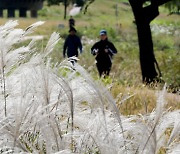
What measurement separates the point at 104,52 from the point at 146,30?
202 centimetres

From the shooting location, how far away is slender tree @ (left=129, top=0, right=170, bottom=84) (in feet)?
51.8

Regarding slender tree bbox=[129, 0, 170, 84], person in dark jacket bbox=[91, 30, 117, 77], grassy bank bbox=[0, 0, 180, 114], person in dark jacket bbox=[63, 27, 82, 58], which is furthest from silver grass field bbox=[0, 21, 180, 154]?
slender tree bbox=[129, 0, 170, 84]

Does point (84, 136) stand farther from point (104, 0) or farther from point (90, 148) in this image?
point (104, 0)

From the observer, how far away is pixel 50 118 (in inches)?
140

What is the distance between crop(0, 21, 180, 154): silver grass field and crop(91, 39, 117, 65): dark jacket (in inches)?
403

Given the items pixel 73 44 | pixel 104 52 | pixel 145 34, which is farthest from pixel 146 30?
pixel 104 52

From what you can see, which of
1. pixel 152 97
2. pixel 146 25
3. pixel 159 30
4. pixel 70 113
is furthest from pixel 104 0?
pixel 70 113

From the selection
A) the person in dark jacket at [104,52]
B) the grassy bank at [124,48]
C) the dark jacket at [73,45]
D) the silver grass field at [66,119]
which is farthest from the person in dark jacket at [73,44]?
the silver grass field at [66,119]

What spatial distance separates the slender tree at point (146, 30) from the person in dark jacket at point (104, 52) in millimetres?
1348

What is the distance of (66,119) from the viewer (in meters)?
4.02

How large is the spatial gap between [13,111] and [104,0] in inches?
3283

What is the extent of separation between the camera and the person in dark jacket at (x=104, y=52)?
46.6 feet

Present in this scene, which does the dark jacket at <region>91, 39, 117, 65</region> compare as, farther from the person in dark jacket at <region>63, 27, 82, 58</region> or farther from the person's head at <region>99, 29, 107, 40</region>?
the person in dark jacket at <region>63, 27, 82, 58</region>

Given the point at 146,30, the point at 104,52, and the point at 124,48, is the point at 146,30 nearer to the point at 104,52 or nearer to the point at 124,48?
the point at 104,52
